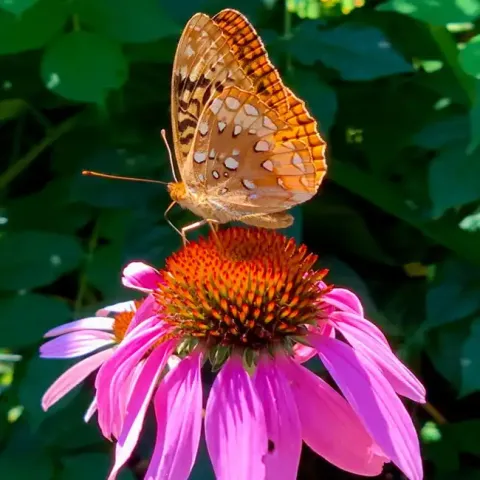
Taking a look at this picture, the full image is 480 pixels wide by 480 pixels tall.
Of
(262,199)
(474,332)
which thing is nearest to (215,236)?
(262,199)

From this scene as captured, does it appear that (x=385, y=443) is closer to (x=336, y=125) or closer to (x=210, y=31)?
(x=210, y=31)

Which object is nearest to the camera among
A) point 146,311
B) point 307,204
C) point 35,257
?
point 146,311

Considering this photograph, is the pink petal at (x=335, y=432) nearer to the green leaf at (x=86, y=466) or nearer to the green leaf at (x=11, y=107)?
the green leaf at (x=86, y=466)

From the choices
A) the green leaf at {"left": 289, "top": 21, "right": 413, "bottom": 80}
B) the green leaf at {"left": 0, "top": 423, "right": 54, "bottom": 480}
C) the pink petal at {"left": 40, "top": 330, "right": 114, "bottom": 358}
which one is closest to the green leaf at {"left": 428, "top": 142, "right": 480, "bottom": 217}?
the green leaf at {"left": 289, "top": 21, "right": 413, "bottom": 80}

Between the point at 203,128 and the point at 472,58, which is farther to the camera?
the point at 472,58

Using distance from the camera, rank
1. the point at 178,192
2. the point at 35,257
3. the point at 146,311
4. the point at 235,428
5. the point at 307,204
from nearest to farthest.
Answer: the point at 235,428, the point at 146,311, the point at 178,192, the point at 35,257, the point at 307,204

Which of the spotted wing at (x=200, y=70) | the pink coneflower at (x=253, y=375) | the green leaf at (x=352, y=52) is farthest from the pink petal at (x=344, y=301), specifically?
the green leaf at (x=352, y=52)

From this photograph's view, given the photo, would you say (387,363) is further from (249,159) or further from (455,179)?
(455,179)

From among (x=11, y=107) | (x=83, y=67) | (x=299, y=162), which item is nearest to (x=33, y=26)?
(x=83, y=67)
